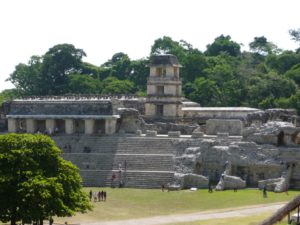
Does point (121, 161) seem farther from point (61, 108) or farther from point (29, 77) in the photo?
point (29, 77)

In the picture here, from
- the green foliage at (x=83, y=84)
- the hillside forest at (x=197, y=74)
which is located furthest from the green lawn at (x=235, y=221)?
the green foliage at (x=83, y=84)

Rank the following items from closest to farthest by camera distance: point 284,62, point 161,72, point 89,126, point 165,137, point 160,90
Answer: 1. point 165,137
2. point 89,126
3. point 160,90
4. point 161,72
5. point 284,62

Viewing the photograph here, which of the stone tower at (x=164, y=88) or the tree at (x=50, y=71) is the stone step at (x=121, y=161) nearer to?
the stone tower at (x=164, y=88)

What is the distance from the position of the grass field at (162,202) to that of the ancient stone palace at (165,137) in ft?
5.55

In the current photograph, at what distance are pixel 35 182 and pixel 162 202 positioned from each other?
40.0ft

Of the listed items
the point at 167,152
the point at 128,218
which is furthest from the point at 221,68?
the point at 128,218

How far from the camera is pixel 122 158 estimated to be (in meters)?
50.1

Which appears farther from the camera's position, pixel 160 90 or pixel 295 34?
pixel 295 34

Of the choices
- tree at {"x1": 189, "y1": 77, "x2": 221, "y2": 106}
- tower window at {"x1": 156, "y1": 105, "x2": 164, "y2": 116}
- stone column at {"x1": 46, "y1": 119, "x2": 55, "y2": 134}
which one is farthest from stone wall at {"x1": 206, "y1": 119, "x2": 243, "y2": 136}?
tree at {"x1": 189, "y1": 77, "x2": 221, "y2": 106}

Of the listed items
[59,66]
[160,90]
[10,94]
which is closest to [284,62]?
[59,66]

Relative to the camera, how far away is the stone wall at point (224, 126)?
179ft

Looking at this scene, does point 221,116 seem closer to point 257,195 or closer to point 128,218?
point 257,195

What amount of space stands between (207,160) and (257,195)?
627 centimetres

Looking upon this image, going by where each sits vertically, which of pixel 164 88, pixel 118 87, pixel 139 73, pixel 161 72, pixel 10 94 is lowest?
pixel 164 88
